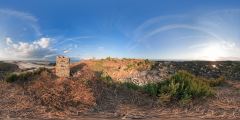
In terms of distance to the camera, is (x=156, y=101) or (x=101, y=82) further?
(x=101, y=82)

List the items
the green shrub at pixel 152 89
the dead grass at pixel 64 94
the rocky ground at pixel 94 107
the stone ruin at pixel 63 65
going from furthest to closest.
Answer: the stone ruin at pixel 63 65 < the green shrub at pixel 152 89 < the dead grass at pixel 64 94 < the rocky ground at pixel 94 107

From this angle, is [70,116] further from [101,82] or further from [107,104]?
[101,82]

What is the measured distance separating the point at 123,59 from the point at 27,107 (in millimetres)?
29888

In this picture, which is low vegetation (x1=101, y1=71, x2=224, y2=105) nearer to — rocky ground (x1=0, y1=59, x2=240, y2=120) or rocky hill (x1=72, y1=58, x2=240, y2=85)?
rocky ground (x1=0, y1=59, x2=240, y2=120)

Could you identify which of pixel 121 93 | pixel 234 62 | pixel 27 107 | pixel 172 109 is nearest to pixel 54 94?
pixel 27 107

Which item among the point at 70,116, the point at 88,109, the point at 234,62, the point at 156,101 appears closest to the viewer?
the point at 70,116

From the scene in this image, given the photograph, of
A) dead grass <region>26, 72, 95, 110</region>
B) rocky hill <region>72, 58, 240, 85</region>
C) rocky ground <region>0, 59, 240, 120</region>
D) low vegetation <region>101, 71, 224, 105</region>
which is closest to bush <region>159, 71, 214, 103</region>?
low vegetation <region>101, 71, 224, 105</region>

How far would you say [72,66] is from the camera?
40.9 metres

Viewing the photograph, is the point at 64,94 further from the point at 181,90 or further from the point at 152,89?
the point at 181,90

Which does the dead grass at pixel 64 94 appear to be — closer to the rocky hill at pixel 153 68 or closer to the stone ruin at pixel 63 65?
the stone ruin at pixel 63 65

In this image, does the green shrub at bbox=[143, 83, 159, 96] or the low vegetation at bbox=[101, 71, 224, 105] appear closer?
the low vegetation at bbox=[101, 71, 224, 105]

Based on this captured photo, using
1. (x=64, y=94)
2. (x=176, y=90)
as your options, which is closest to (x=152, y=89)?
(x=176, y=90)

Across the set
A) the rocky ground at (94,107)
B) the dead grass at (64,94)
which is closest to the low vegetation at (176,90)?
the rocky ground at (94,107)

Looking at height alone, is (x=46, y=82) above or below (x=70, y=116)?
above
